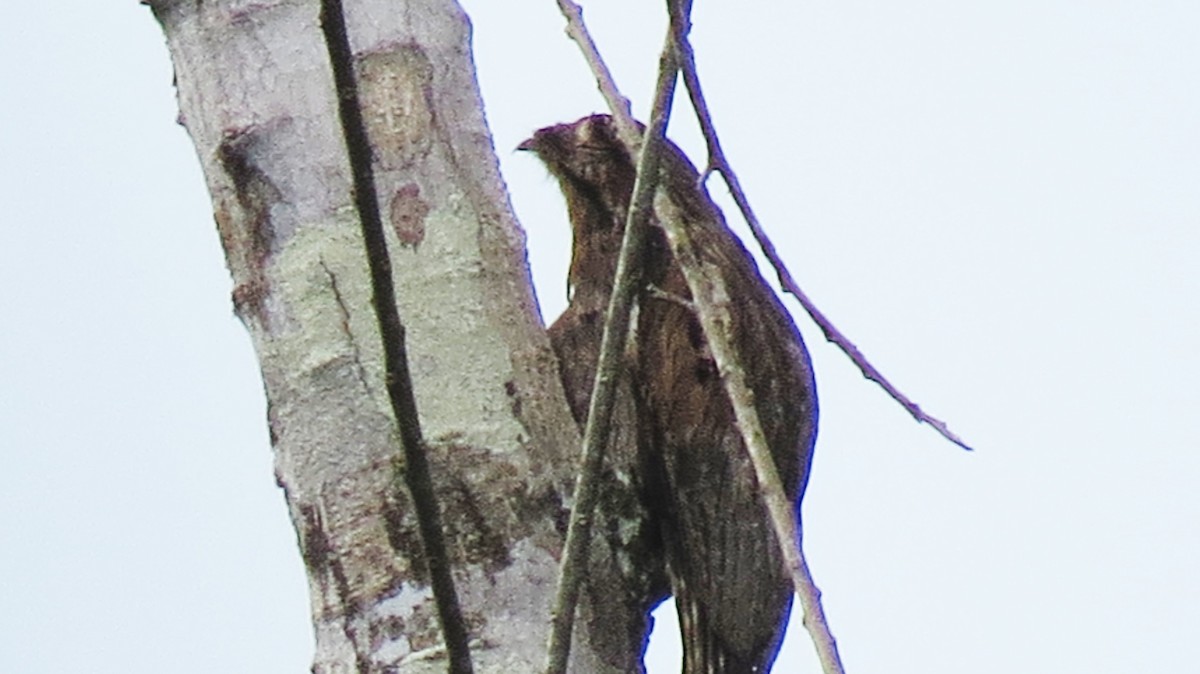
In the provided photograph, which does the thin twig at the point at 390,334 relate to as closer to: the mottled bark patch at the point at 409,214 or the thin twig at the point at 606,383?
the thin twig at the point at 606,383

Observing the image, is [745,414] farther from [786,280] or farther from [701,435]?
[701,435]

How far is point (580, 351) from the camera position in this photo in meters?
3.76

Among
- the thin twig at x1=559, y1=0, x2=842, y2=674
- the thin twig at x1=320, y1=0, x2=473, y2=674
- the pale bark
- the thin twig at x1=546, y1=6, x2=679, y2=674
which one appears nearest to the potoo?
the pale bark

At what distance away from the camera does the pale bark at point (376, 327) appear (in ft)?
9.69

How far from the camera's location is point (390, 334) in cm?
203

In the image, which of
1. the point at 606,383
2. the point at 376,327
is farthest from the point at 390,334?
the point at 376,327

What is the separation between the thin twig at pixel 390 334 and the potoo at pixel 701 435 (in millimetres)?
1146

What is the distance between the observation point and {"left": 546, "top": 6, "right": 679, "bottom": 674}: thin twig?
1.97m

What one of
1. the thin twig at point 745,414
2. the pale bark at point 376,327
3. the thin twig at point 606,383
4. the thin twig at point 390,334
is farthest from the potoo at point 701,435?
the thin twig at point 606,383

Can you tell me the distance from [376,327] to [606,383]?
38.7 inches

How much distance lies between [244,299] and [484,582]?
1.98 feet

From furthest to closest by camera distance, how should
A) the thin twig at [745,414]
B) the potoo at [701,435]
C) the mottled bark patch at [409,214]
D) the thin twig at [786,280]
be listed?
the potoo at [701,435], the mottled bark patch at [409,214], the thin twig at [786,280], the thin twig at [745,414]

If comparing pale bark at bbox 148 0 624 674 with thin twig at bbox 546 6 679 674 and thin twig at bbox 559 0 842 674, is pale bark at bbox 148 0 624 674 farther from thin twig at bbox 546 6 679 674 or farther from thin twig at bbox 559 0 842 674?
thin twig at bbox 546 6 679 674

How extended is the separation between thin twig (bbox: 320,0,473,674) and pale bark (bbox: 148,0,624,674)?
2.56ft
